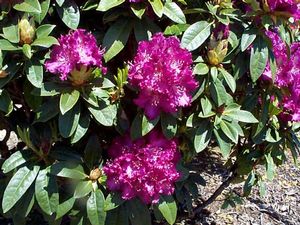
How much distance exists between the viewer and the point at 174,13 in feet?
6.82

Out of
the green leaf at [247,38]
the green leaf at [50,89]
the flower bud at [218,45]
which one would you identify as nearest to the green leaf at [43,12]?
the green leaf at [50,89]

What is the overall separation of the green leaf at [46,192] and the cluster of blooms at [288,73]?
37.4 inches

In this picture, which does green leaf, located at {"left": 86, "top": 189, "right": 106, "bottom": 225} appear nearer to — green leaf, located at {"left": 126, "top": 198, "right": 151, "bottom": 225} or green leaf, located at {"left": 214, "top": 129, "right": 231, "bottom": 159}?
green leaf, located at {"left": 126, "top": 198, "right": 151, "bottom": 225}

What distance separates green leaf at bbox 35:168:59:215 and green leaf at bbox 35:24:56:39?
54cm

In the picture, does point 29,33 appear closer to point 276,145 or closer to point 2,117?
point 2,117

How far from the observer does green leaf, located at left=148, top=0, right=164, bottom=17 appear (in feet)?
6.56

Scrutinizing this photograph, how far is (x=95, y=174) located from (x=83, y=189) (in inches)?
3.4

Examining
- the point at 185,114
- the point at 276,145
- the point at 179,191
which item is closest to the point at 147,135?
the point at 185,114

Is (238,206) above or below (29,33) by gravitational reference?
below

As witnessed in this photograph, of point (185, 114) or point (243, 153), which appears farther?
point (243, 153)

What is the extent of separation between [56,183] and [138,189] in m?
0.34

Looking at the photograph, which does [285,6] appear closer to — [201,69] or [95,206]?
[201,69]

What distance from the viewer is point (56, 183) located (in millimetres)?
2229

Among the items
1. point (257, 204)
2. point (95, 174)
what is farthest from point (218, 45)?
point (257, 204)
